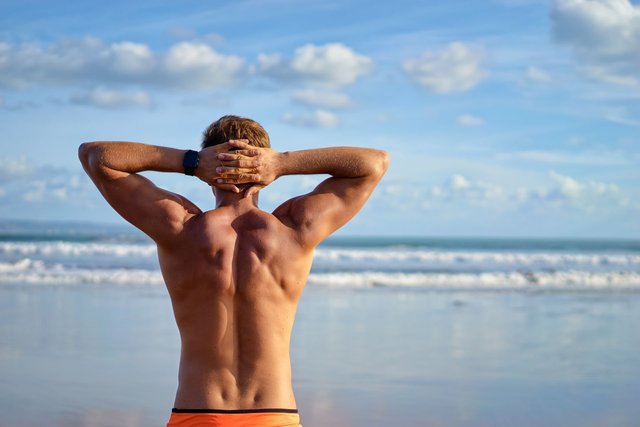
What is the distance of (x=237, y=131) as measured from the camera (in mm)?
2648

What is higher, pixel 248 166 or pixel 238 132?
pixel 238 132

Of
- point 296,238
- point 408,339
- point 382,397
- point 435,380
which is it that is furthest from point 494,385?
point 296,238

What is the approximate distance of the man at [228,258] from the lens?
253 centimetres

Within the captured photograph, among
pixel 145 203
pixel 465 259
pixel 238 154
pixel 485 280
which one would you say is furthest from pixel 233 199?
pixel 465 259

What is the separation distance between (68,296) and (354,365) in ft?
20.2

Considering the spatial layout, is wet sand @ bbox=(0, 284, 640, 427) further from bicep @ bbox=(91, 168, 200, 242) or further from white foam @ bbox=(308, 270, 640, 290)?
white foam @ bbox=(308, 270, 640, 290)

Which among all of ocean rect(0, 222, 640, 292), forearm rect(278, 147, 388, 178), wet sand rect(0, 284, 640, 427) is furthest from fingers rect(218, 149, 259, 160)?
ocean rect(0, 222, 640, 292)

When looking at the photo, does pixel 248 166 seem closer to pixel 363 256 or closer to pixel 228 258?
pixel 228 258

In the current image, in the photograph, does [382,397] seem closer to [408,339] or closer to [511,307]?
[408,339]

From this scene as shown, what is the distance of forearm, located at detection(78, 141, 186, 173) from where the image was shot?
2602 mm

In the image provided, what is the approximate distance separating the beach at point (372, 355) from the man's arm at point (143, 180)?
3.25 meters

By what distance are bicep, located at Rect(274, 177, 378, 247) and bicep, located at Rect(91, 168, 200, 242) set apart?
13.1 inches

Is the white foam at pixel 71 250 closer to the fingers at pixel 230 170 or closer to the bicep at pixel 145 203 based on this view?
the bicep at pixel 145 203

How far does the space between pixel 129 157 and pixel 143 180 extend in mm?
88
